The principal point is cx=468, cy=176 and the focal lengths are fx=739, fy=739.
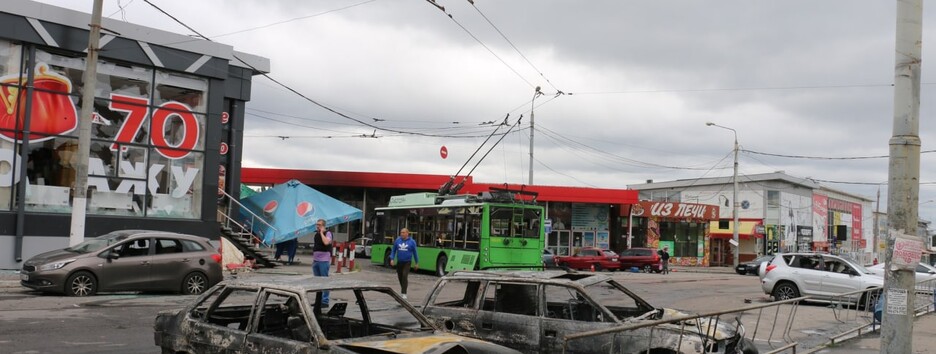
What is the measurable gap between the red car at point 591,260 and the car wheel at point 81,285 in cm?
2487

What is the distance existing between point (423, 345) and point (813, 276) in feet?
52.7

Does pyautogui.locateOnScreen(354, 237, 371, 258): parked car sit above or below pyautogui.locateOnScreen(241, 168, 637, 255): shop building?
below

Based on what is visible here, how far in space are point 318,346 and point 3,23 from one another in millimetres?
19019

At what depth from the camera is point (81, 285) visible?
14.4m

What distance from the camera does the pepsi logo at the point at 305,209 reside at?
2905cm

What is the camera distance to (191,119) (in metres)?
23.8

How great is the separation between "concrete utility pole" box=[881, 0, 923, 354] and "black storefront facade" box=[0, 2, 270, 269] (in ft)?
61.0

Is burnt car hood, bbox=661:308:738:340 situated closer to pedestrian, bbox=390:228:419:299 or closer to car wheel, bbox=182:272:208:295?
pedestrian, bbox=390:228:419:299

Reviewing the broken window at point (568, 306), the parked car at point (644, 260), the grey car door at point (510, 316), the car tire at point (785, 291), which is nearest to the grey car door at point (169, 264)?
the grey car door at point (510, 316)

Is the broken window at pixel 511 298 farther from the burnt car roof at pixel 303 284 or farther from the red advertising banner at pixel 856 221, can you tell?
the red advertising banner at pixel 856 221

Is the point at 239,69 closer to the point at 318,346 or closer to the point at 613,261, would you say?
the point at 613,261

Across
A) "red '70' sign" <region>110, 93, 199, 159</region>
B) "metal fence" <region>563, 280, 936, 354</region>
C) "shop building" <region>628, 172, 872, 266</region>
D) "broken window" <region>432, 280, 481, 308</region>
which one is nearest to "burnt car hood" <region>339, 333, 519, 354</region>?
"metal fence" <region>563, 280, 936, 354</region>

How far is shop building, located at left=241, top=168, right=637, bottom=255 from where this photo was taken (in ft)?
143

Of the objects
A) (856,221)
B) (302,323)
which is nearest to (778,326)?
(302,323)
